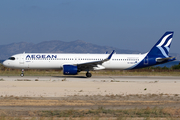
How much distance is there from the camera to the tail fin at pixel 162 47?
3537 centimetres

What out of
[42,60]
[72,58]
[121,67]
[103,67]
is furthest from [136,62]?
[42,60]

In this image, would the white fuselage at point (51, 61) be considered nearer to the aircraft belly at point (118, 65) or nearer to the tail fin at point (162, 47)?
the aircraft belly at point (118, 65)

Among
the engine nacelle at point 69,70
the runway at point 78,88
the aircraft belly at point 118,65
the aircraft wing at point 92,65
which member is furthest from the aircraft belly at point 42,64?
the runway at point 78,88

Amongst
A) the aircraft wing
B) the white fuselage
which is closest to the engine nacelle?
the aircraft wing

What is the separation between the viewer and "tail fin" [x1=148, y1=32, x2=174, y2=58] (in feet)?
116

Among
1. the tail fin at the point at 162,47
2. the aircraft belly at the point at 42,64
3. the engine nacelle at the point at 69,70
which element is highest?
the tail fin at the point at 162,47

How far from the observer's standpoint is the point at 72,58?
33281mm

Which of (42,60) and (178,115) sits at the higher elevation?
(42,60)

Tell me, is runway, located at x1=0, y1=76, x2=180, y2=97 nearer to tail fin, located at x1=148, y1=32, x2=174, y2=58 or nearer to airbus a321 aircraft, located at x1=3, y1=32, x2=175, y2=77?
airbus a321 aircraft, located at x1=3, y1=32, x2=175, y2=77

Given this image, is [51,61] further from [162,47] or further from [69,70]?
[162,47]

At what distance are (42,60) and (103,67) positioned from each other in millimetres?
7822

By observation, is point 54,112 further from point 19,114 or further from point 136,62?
point 136,62

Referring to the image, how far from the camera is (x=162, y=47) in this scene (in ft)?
117

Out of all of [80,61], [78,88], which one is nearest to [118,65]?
[80,61]
